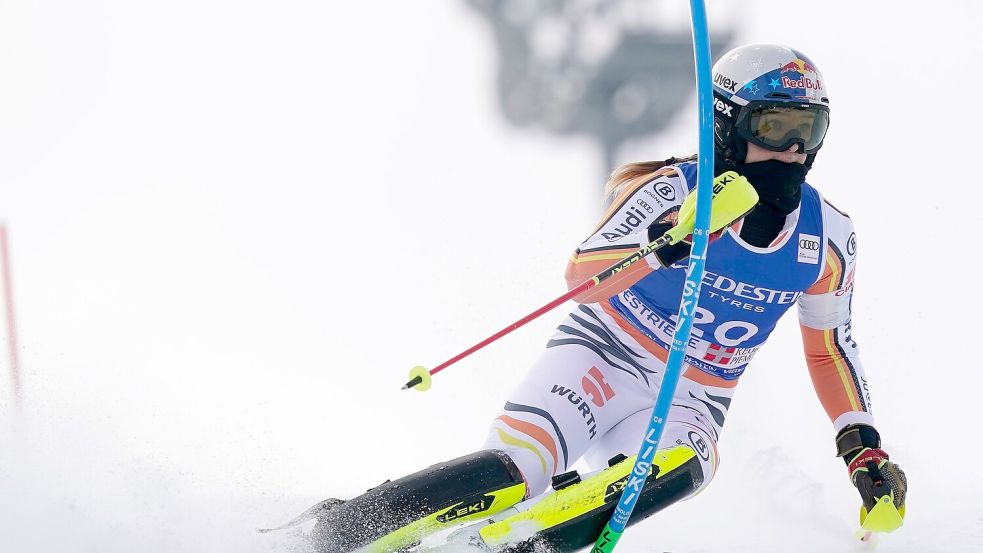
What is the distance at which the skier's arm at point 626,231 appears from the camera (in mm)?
2832

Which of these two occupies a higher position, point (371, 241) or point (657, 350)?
point (657, 350)

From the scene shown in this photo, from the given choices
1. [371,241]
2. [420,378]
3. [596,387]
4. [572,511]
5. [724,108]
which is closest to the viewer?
[420,378]

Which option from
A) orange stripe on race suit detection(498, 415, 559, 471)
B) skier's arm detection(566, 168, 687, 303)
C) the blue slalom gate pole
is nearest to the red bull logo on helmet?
skier's arm detection(566, 168, 687, 303)

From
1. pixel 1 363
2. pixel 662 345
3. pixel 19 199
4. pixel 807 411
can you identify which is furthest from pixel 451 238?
pixel 662 345

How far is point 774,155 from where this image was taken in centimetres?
300

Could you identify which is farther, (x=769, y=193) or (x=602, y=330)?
(x=602, y=330)

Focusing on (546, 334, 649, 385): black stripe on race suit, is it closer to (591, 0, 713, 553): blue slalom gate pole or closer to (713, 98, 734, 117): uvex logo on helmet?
(591, 0, 713, 553): blue slalom gate pole

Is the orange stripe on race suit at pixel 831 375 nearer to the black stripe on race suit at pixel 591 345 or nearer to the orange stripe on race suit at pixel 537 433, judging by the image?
the black stripe on race suit at pixel 591 345

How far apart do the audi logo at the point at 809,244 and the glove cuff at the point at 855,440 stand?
2.04 ft

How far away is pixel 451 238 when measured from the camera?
1623 cm

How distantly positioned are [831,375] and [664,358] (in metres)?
0.59

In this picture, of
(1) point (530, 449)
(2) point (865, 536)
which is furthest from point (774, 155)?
(2) point (865, 536)

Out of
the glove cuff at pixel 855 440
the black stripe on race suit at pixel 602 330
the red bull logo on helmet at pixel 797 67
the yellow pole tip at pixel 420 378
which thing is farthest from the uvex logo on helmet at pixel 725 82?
the yellow pole tip at pixel 420 378

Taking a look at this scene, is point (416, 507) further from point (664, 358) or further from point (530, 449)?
point (664, 358)
